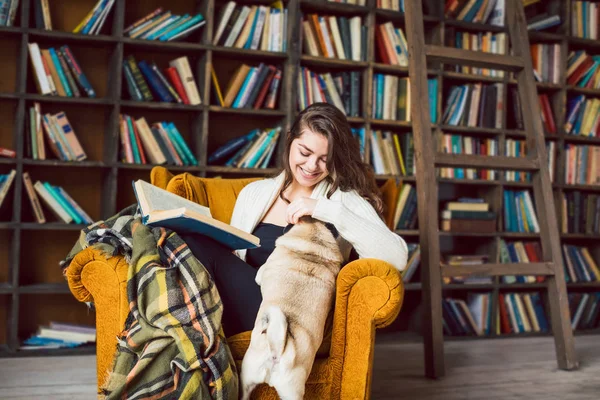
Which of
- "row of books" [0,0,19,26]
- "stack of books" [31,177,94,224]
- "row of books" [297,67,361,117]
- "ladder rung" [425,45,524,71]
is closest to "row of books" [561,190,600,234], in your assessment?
"ladder rung" [425,45,524,71]

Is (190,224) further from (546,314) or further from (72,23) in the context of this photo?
(546,314)

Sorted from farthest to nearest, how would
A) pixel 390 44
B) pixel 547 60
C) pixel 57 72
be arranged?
pixel 547 60 < pixel 390 44 < pixel 57 72

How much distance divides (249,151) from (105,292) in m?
1.54

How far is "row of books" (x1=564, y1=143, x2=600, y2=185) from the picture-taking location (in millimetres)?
3716

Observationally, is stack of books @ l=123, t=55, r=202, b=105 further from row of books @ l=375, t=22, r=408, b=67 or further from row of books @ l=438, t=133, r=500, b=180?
row of books @ l=438, t=133, r=500, b=180

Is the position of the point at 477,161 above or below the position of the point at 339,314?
above

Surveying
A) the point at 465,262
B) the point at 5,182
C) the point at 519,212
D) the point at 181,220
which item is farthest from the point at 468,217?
the point at 5,182

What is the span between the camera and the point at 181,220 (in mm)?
1564

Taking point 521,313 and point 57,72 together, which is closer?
point 57,72

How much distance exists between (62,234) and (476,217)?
89.3 inches

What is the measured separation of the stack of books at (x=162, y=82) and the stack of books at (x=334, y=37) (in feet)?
2.14

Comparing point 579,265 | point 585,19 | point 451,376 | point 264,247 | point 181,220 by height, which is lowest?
point 451,376

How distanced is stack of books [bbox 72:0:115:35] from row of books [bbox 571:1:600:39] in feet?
9.00

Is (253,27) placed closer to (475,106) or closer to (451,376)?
(475,106)
